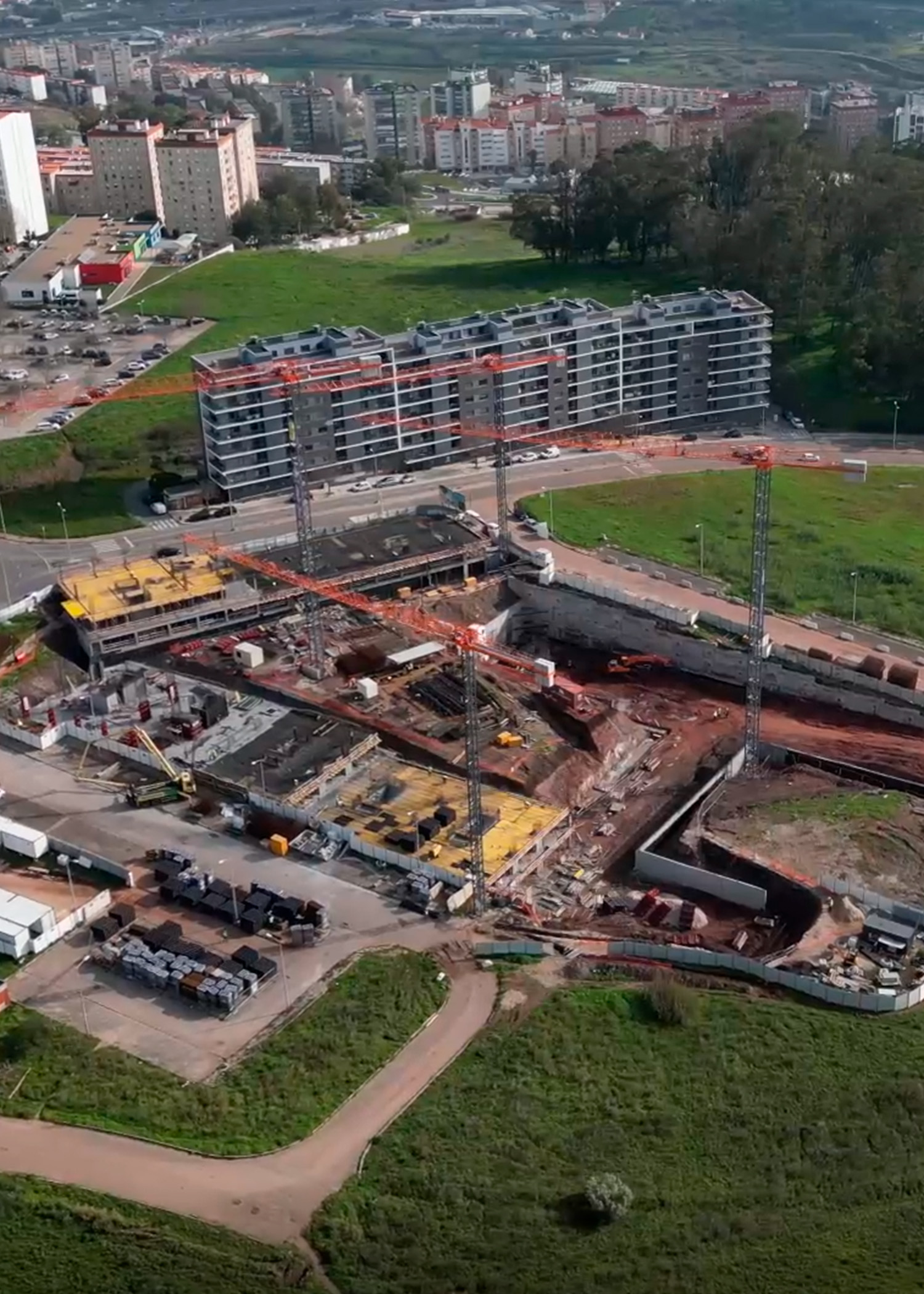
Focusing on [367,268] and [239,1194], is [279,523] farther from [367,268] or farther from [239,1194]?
[367,268]

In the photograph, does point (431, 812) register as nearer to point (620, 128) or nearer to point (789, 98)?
point (620, 128)

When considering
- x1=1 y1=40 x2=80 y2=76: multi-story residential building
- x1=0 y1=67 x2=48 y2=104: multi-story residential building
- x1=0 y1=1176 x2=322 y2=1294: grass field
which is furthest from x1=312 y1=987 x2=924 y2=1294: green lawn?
x1=1 y1=40 x2=80 y2=76: multi-story residential building

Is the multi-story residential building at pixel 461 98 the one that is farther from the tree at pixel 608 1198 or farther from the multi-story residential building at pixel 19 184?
the tree at pixel 608 1198

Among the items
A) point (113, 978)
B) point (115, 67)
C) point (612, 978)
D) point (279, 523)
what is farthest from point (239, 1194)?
point (115, 67)

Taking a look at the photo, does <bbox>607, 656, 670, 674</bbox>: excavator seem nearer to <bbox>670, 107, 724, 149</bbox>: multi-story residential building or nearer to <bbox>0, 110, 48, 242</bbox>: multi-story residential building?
<bbox>0, 110, 48, 242</bbox>: multi-story residential building

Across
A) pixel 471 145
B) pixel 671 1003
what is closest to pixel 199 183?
pixel 471 145

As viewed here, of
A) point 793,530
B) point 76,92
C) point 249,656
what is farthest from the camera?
point 76,92
